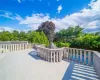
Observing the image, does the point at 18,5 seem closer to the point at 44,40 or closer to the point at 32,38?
the point at 32,38

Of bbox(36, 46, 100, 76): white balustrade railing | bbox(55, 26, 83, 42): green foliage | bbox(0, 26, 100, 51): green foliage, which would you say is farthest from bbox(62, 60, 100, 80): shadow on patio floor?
bbox(55, 26, 83, 42): green foliage

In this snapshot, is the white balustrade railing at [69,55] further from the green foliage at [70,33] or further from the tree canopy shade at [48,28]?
the tree canopy shade at [48,28]

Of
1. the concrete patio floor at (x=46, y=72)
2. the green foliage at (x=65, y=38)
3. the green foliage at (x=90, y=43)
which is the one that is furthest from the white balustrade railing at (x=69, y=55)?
the green foliage at (x=90, y=43)

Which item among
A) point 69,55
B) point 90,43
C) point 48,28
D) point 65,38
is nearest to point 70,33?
point 65,38

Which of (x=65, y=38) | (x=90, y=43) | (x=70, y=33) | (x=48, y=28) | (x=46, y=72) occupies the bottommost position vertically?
(x=46, y=72)

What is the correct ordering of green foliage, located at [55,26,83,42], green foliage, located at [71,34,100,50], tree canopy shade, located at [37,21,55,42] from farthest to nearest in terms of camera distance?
tree canopy shade, located at [37,21,55,42], green foliage, located at [55,26,83,42], green foliage, located at [71,34,100,50]

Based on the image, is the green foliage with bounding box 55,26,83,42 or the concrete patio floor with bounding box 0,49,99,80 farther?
the green foliage with bounding box 55,26,83,42

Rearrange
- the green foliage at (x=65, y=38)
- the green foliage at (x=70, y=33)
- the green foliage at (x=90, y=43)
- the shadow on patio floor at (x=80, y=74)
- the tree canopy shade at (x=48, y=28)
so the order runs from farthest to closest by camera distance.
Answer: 1. the tree canopy shade at (x=48, y=28)
2. the green foliage at (x=70, y=33)
3. the green foliage at (x=65, y=38)
4. the green foliage at (x=90, y=43)
5. the shadow on patio floor at (x=80, y=74)

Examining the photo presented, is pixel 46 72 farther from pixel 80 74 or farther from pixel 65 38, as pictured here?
pixel 65 38

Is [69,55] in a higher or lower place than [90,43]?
lower

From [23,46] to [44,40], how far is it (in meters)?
3.33

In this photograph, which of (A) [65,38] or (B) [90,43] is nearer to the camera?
(B) [90,43]

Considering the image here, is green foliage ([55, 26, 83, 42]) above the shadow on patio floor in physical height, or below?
above

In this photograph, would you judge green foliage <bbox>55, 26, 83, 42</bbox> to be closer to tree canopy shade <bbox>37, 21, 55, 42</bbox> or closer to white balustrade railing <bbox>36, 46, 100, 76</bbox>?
tree canopy shade <bbox>37, 21, 55, 42</bbox>
